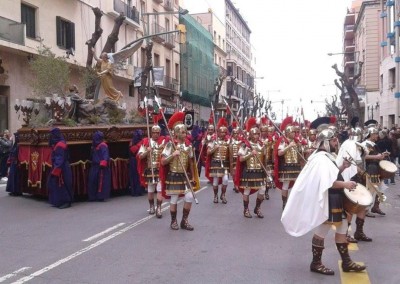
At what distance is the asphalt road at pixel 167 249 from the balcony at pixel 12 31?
39.5 feet

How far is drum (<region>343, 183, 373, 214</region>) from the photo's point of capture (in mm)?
6543

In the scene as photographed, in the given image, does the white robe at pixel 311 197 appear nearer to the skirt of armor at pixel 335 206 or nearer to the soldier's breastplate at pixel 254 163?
the skirt of armor at pixel 335 206

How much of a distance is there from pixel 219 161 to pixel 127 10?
77.3 ft

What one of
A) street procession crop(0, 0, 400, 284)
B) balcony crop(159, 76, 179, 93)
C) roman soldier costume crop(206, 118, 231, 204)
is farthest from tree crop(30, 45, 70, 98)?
balcony crop(159, 76, 179, 93)

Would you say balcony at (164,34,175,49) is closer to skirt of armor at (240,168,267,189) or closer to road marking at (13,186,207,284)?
skirt of armor at (240,168,267,189)

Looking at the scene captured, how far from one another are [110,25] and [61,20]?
6192mm

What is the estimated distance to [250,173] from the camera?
10711mm

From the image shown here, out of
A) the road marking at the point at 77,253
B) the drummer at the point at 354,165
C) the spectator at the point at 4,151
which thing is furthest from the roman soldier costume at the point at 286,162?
the spectator at the point at 4,151

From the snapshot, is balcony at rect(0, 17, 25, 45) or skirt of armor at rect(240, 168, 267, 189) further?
balcony at rect(0, 17, 25, 45)

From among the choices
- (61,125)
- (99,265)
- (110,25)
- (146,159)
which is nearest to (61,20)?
(110,25)

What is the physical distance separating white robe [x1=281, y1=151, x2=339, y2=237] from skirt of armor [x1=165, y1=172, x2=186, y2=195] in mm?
3128

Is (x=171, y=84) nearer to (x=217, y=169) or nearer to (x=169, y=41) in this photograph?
(x=169, y=41)

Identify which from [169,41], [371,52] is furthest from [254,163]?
[371,52]

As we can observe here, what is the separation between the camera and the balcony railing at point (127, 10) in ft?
108
